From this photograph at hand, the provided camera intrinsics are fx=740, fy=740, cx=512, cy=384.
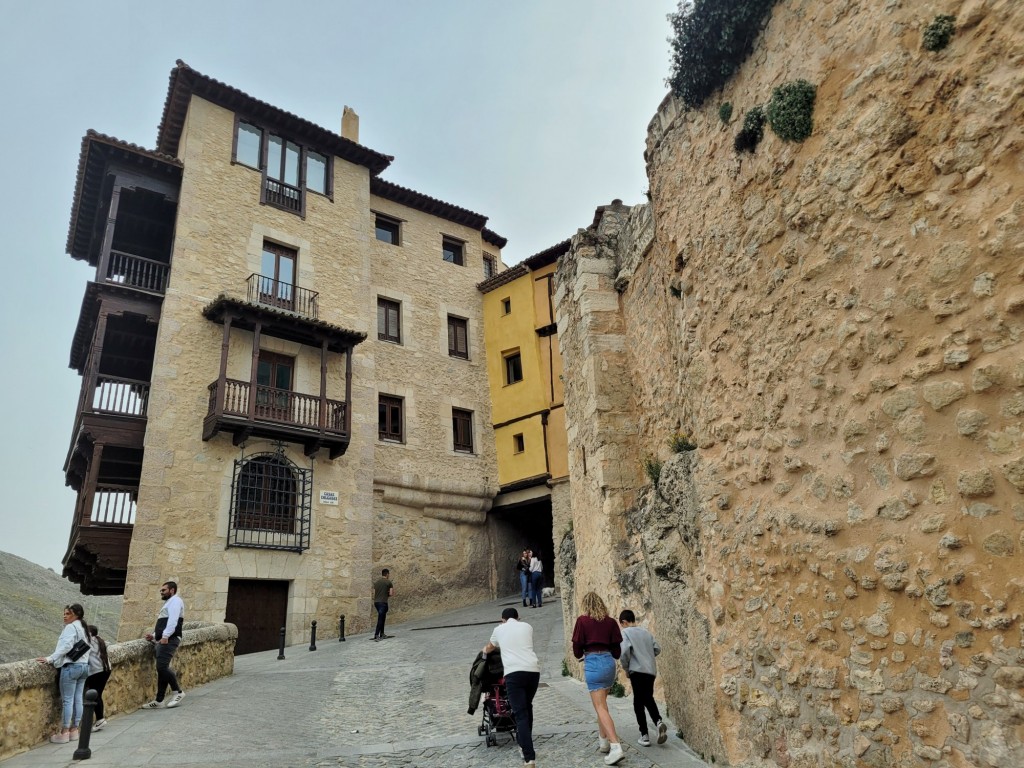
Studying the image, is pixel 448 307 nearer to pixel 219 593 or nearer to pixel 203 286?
pixel 203 286

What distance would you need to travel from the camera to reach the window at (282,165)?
1970 cm

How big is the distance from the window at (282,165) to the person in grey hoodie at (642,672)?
1671cm

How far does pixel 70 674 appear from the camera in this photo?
278 inches

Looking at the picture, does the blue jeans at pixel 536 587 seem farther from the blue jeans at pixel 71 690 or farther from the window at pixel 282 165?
the blue jeans at pixel 71 690

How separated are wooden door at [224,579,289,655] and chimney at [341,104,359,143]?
48.0ft

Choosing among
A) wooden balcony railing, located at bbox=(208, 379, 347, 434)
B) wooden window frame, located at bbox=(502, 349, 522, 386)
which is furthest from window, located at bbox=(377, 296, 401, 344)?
wooden balcony railing, located at bbox=(208, 379, 347, 434)

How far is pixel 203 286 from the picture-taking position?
1767cm

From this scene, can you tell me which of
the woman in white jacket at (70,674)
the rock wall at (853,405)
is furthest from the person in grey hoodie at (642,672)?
the woman in white jacket at (70,674)

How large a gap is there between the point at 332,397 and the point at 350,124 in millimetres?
10552

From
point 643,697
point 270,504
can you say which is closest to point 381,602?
point 270,504

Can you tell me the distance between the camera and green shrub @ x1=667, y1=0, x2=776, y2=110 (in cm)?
565

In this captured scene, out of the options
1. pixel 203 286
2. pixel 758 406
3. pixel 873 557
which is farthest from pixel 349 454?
pixel 873 557

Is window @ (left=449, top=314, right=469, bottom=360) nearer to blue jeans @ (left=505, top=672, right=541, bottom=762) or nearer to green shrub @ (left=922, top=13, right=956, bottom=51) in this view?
blue jeans @ (left=505, top=672, right=541, bottom=762)

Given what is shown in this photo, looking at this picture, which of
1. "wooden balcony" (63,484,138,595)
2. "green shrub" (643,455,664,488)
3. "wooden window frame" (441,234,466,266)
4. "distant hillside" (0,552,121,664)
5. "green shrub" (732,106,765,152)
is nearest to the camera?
"green shrub" (732,106,765,152)
